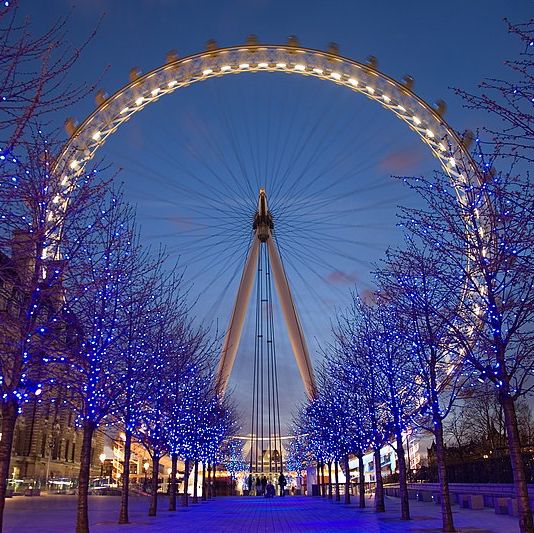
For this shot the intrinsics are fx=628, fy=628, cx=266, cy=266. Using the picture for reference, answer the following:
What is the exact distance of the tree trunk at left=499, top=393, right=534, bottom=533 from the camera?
34.8 ft

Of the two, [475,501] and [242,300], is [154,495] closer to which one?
[475,501]

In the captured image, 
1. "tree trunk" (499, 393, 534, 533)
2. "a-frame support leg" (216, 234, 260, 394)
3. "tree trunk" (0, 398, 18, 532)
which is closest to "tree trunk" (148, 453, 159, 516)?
"tree trunk" (0, 398, 18, 532)

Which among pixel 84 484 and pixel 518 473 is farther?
pixel 84 484

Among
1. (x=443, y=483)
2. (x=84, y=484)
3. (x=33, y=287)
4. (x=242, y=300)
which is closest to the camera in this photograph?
(x=33, y=287)

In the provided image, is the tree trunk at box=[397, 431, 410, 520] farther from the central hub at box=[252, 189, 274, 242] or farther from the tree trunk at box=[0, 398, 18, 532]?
the central hub at box=[252, 189, 274, 242]

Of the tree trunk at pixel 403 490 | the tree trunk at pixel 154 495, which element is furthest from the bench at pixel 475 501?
the tree trunk at pixel 154 495

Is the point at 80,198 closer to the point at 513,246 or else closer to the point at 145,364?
the point at 513,246

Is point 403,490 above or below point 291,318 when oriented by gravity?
below

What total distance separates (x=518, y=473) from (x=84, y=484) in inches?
362

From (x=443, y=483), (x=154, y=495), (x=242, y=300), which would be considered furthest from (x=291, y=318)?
(x=443, y=483)

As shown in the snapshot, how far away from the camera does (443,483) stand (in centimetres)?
1484

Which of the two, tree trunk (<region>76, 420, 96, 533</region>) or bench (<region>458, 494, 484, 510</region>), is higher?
tree trunk (<region>76, 420, 96, 533</region>)

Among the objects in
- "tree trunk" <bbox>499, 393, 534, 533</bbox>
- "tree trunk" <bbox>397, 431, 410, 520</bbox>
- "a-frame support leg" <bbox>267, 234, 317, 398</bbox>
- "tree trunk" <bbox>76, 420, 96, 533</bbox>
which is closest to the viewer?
"tree trunk" <bbox>499, 393, 534, 533</bbox>

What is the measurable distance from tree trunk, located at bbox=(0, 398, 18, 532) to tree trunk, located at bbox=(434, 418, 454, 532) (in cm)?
922
